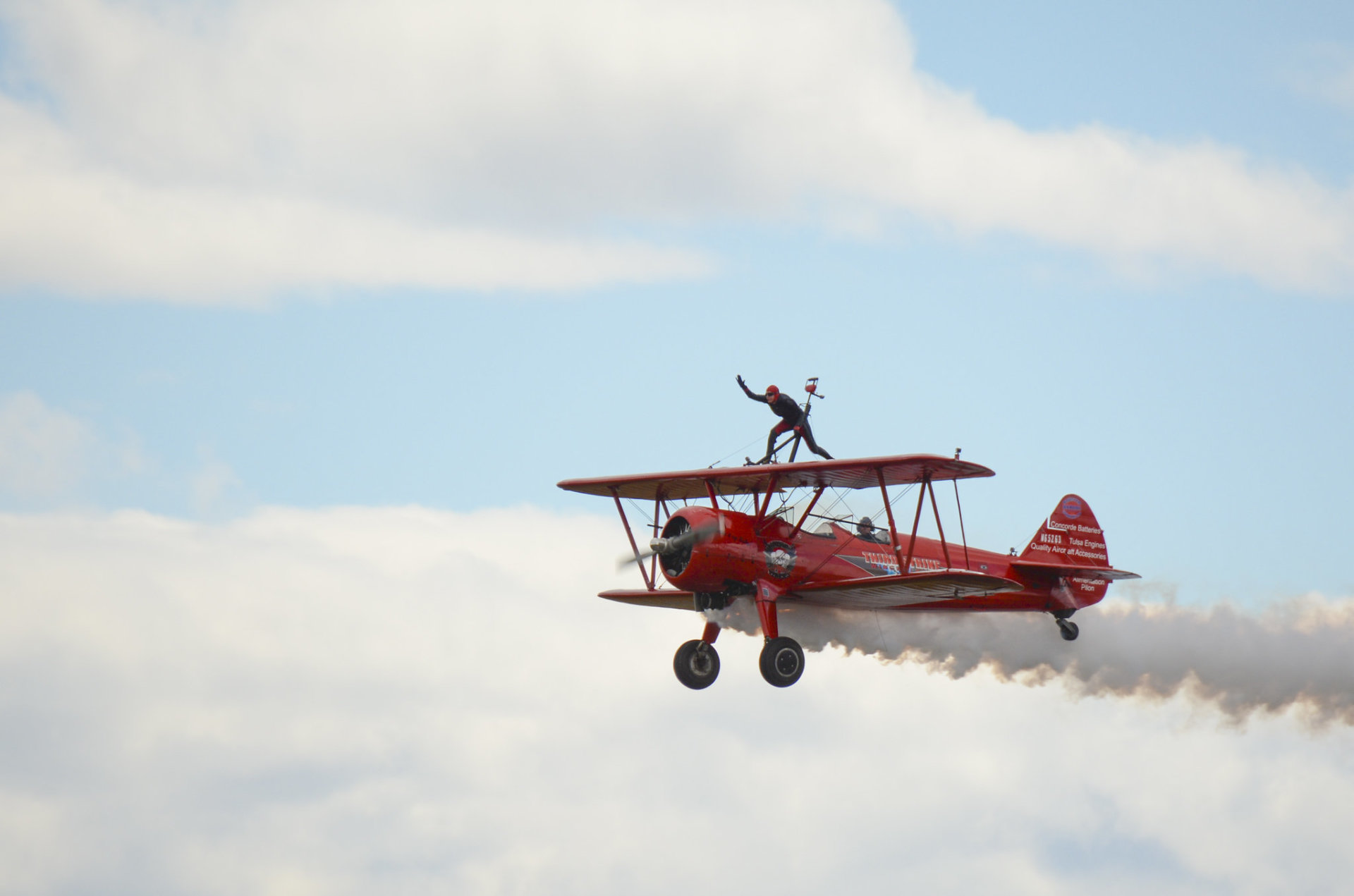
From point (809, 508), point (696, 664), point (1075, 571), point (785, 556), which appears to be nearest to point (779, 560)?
point (785, 556)

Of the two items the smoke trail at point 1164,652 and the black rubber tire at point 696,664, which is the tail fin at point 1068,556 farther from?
the black rubber tire at point 696,664

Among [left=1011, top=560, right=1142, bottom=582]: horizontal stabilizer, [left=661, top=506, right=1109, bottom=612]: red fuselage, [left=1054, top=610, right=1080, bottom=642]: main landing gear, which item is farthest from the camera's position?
[left=1054, top=610, right=1080, bottom=642]: main landing gear

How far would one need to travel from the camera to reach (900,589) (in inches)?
1164

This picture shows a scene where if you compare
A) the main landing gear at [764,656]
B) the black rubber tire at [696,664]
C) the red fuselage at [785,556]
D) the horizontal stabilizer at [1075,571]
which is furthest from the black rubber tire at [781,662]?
the horizontal stabilizer at [1075,571]

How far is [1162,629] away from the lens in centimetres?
3494

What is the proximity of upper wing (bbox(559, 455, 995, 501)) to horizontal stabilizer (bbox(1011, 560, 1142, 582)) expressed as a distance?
164 inches

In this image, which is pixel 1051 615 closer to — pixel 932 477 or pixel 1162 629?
pixel 1162 629

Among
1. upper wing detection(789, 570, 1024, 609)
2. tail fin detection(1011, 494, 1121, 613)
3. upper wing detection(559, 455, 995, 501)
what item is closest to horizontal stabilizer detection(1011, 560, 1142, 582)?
tail fin detection(1011, 494, 1121, 613)

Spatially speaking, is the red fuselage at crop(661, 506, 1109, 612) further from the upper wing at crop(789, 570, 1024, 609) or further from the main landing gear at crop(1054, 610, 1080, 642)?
the main landing gear at crop(1054, 610, 1080, 642)

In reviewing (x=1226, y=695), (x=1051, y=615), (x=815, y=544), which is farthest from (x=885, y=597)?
(x=1226, y=695)

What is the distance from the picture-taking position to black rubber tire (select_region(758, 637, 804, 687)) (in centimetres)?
2916

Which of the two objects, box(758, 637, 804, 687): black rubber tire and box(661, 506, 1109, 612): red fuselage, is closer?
box(758, 637, 804, 687): black rubber tire

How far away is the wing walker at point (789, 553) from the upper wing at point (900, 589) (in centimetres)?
2

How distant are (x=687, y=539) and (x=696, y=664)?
234 cm
